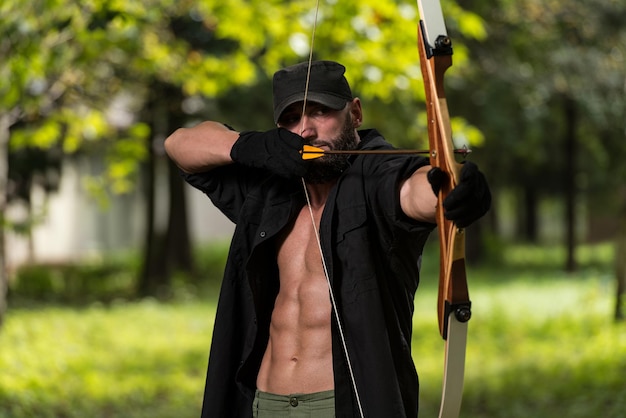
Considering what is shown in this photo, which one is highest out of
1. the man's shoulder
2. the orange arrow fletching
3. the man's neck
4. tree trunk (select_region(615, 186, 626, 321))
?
the man's shoulder

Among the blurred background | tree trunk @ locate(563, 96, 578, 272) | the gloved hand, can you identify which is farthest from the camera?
tree trunk @ locate(563, 96, 578, 272)

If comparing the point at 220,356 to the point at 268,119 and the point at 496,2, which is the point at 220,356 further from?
the point at 496,2

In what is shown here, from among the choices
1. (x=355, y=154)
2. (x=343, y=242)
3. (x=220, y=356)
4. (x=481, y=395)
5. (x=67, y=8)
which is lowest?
(x=481, y=395)

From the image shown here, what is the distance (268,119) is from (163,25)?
3225 mm

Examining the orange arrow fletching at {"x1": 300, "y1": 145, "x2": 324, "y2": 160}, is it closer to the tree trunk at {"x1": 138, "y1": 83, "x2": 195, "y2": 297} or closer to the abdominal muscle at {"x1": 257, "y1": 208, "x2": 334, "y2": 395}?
the abdominal muscle at {"x1": 257, "y1": 208, "x2": 334, "y2": 395}

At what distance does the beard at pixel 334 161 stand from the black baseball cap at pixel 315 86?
8cm

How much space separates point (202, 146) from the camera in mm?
2814

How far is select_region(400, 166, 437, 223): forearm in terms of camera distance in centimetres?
225

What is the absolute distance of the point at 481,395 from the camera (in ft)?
25.3

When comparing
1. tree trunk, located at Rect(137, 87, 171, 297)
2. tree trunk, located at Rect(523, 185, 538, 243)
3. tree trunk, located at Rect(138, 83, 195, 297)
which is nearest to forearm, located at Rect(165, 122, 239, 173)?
tree trunk, located at Rect(138, 83, 195, 297)

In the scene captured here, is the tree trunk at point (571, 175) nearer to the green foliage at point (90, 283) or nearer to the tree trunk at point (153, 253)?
the green foliage at point (90, 283)

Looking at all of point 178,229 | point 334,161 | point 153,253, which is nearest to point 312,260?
point 334,161

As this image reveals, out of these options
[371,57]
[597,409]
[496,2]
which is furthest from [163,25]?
[597,409]

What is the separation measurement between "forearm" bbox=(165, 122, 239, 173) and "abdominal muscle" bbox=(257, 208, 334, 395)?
29cm
